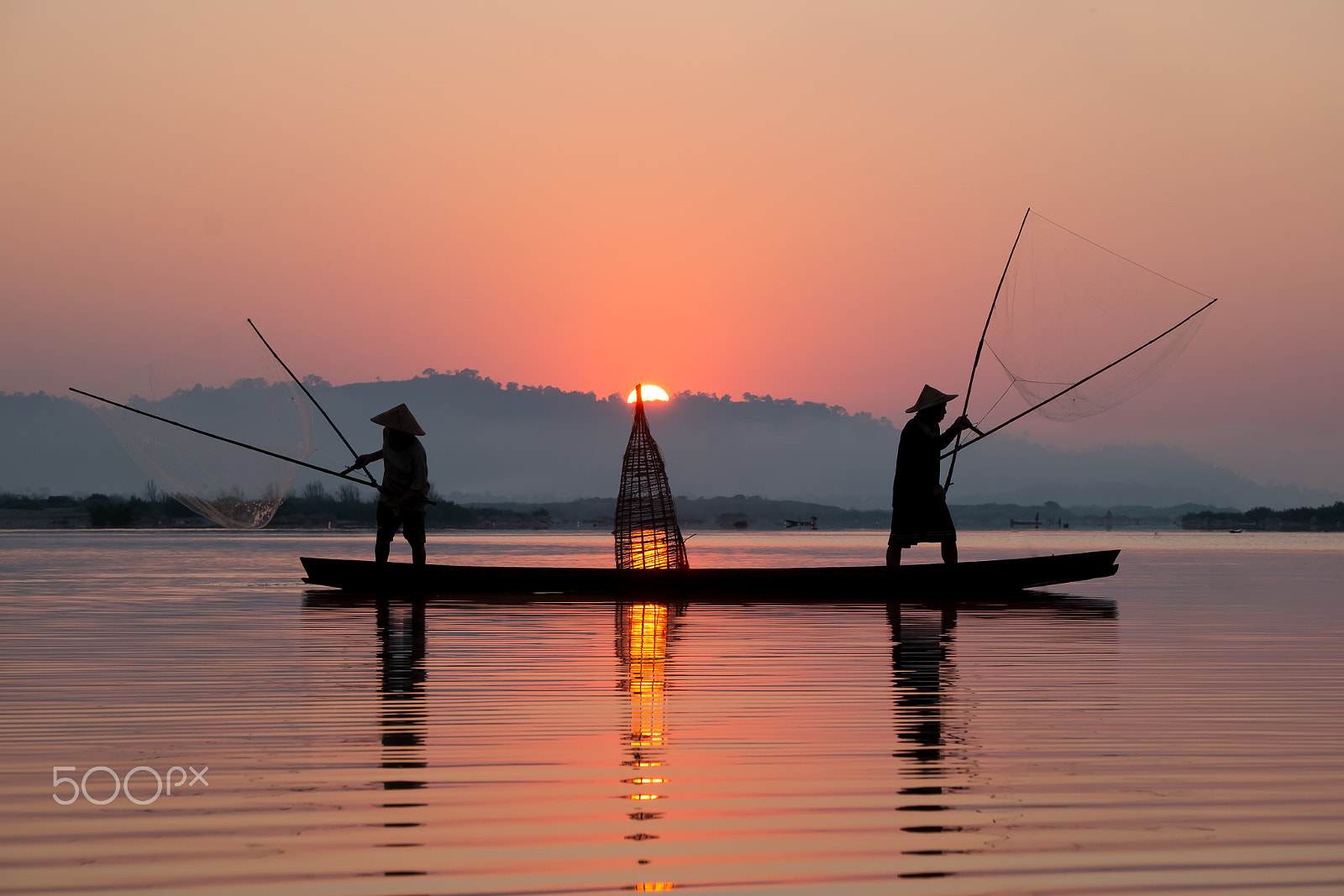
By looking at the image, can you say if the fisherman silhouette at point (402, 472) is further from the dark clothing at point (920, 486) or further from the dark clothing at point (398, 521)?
the dark clothing at point (920, 486)

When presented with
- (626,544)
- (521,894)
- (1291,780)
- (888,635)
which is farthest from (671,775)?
(626,544)

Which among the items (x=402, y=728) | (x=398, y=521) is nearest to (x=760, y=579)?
(x=398, y=521)

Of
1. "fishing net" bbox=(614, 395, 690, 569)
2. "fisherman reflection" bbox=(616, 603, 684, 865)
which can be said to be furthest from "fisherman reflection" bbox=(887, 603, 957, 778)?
"fishing net" bbox=(614, 395, 690, 569)

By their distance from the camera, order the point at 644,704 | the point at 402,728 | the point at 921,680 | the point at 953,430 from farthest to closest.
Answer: the point at 953,430 → the point at 921,680 → the point at 644,704 → the point at 402,728

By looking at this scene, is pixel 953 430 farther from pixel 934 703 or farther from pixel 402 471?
pixel 934 703

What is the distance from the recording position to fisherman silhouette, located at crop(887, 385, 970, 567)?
15984 mm

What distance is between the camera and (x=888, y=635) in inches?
448

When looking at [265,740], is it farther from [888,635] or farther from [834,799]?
[888,635]

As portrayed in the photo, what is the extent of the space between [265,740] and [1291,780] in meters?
4.69

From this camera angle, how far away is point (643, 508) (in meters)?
18.2

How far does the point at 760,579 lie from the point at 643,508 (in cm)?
275

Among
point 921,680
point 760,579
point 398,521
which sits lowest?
point 921,680

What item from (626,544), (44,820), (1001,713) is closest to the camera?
(44,820)

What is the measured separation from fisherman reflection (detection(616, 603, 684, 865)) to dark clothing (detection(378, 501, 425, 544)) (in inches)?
150
